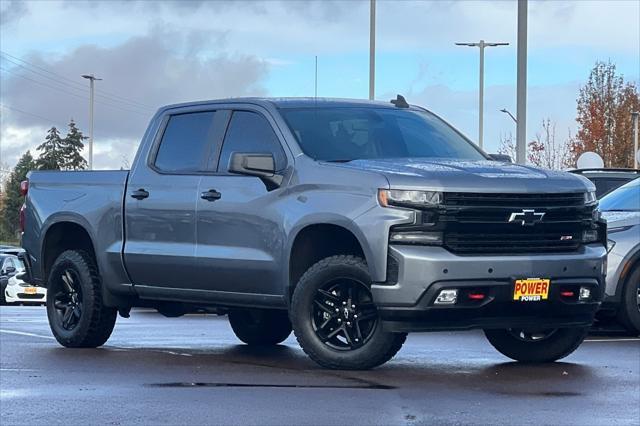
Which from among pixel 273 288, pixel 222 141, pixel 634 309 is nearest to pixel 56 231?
pixel 222 141

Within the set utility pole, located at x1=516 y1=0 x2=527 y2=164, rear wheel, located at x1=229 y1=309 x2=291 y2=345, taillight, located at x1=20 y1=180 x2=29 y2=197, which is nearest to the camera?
rear wheel, located at x1=229 y1=309 x2=291 y2=345

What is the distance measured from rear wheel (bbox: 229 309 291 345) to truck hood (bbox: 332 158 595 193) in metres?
2.80

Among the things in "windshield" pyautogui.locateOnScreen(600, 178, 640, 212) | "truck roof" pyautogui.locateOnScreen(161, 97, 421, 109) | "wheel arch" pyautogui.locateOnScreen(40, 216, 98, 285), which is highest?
"truck roof" pyautogui.locateOnScreen(161, 97, 421, 109)

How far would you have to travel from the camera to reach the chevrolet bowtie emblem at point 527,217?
31.5 ft

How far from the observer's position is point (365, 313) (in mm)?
9781

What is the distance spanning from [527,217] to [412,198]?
828 mm

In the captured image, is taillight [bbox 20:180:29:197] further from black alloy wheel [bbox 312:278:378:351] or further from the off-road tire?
black alloy wheel [bbox 312:278:378:351]

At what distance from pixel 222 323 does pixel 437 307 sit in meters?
7.27

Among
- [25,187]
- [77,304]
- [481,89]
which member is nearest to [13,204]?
[481,89]

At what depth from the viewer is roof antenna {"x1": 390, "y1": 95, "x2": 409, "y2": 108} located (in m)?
11.6

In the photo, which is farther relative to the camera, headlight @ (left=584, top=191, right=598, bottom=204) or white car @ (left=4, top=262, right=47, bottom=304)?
white car @ (left=4, top=262, right=47, bottom=304)

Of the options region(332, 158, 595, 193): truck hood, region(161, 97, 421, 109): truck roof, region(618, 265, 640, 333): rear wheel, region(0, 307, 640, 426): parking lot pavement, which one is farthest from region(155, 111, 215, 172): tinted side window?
region(618, 265, 640, 333): rear wheel

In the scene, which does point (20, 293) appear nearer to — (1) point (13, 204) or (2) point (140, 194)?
(2) point (140, 194)

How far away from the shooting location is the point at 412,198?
371 inches
